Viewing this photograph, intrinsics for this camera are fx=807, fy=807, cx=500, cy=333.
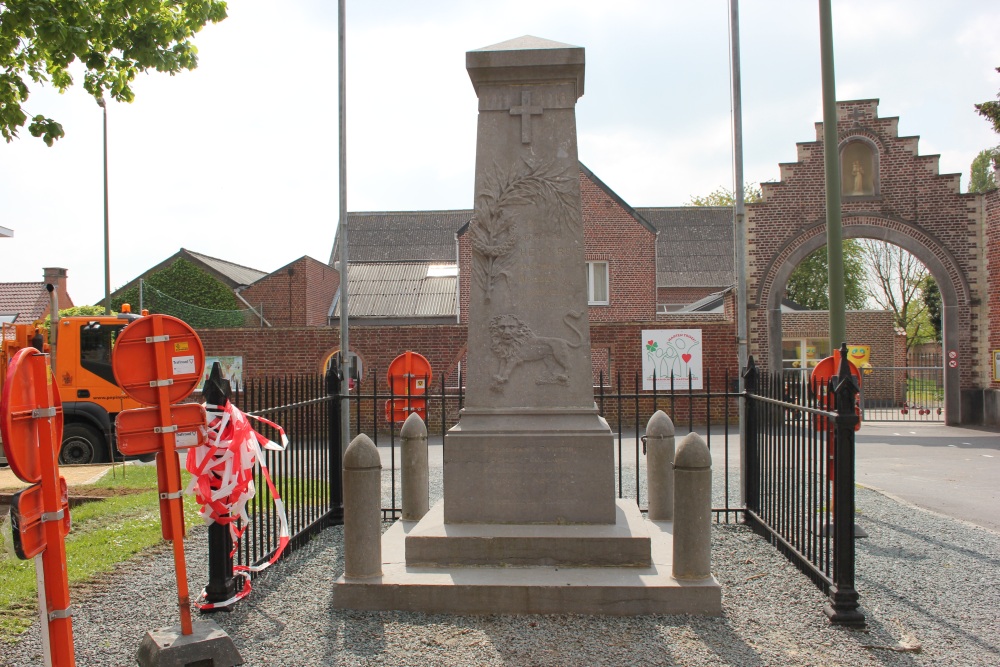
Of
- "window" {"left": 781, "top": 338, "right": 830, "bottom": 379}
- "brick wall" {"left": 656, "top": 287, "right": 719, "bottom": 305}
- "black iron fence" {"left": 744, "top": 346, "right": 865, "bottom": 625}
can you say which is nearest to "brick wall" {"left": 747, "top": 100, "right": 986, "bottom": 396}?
"window" {"left": 781, "top": 338, "right": 830, "bottom": 379}

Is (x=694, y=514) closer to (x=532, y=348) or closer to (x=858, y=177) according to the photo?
(x=532, y=348)

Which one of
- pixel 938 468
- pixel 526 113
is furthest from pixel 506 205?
pixel 938 468

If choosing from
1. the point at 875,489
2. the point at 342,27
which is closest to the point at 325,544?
the point at 875,489

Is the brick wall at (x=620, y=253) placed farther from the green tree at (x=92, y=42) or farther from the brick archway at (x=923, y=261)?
the green tree at (x=92, y=42)

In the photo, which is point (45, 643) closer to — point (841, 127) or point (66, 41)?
point (66, 41)

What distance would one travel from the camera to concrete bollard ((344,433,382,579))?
522 cm

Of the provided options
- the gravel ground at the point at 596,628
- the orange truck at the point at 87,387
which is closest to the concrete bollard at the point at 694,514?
the gravel ground at the point at 596,628

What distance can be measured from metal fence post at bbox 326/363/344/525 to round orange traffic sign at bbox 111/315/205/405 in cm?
323

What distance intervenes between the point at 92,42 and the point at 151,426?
618 centimetres

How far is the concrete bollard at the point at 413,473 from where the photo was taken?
7.53 metres

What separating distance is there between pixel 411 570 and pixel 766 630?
2289 millimetres

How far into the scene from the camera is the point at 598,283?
27.0 meters

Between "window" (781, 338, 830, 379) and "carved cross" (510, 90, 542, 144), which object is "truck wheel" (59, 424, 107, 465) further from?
"window" (781, 338, 830, 379)

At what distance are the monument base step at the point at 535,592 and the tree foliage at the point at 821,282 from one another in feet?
147
